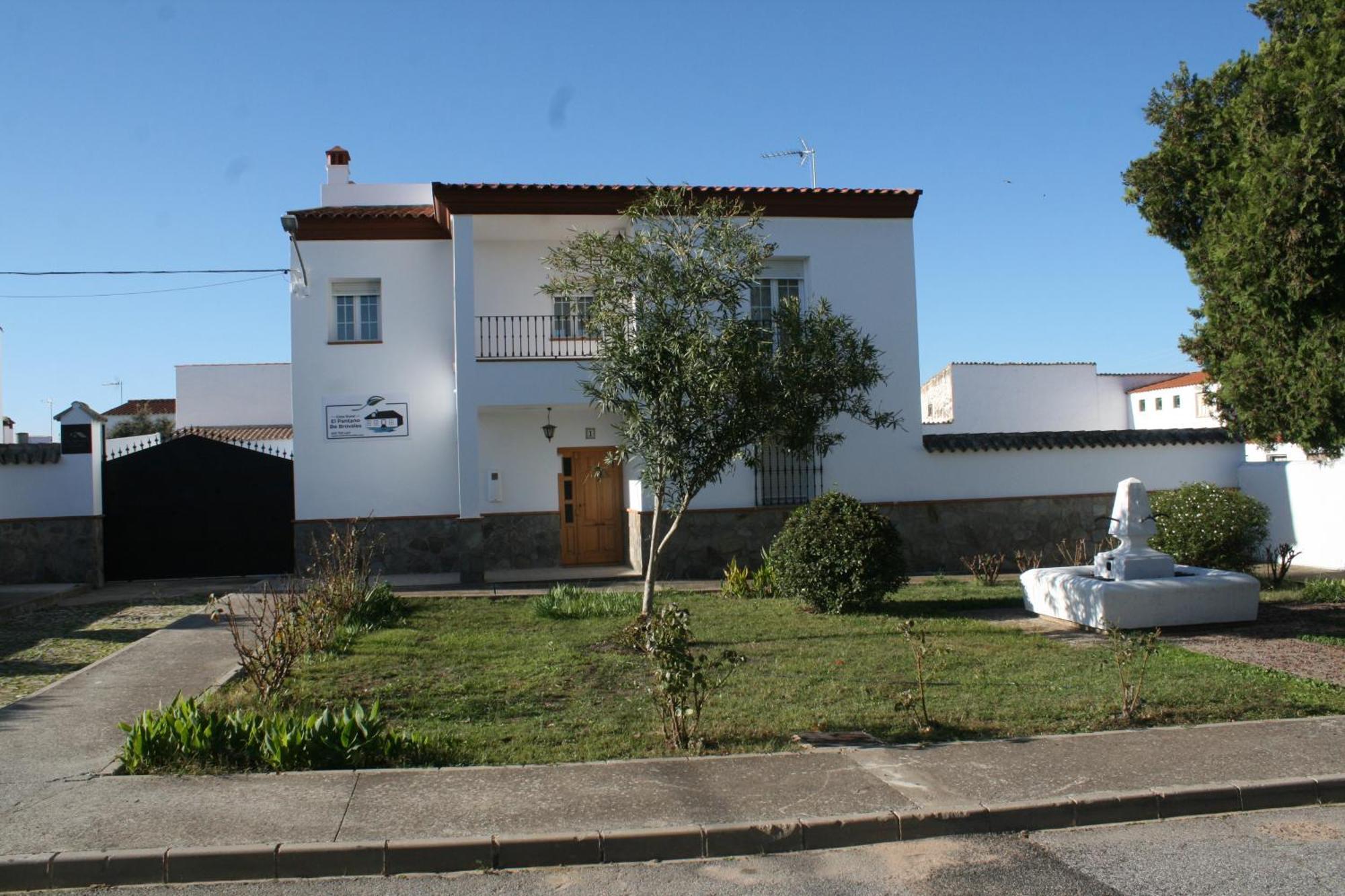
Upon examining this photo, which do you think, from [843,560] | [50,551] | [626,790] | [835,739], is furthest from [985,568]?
[50,551]

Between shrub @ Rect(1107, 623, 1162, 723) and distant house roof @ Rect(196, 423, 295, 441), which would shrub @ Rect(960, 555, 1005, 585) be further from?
distant house roof @ Rect(196, 423, 295, 441)

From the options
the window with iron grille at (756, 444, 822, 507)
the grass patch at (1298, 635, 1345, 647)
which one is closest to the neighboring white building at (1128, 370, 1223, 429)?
the window with iron grille at (756, 444, 822, 507)

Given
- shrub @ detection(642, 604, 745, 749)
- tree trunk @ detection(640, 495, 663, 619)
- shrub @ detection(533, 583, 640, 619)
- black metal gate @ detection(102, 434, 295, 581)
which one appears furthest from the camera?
black metal gate @ detection(102, 434, 295, 581)

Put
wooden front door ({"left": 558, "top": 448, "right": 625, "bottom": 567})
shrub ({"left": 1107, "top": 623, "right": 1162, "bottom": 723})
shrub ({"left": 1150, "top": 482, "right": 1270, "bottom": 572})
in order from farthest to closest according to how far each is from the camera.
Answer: wooden front door ({"left": 558, "top": 448, "right": 625, "bottom": 567}) < shrub ({"left": 1150, "top": 482, "right": 1270, "bottom": 572}) < shrub ({"left": 1107, "top": 623, "right": 1162, "bottom": 723})

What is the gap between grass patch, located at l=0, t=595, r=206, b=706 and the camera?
1005 cm

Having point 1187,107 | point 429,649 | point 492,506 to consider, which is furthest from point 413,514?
point 1187,107

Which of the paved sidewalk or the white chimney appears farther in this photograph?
the white chimney

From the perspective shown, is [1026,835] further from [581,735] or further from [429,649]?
[429,649]

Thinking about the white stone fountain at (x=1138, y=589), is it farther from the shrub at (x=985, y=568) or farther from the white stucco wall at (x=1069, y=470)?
the white stucco wall at (x=1069, y=470)

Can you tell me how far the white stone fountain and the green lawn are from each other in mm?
834

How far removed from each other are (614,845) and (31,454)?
15645 mm

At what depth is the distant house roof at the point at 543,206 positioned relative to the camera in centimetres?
1675

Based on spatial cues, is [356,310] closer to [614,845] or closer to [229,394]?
[614,845]

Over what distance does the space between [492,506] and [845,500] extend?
7.54 meters
